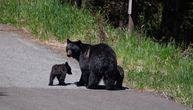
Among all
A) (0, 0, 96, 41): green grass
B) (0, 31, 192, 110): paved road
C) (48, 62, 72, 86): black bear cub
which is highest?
(0, 0, 96, 41): green grass

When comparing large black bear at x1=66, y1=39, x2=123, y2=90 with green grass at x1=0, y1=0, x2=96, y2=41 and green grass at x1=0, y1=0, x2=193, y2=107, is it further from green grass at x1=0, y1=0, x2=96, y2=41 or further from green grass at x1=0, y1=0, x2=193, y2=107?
green grass at x1=0, y1=0, x2=96, y2=41

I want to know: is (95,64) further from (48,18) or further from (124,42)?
(48,18)

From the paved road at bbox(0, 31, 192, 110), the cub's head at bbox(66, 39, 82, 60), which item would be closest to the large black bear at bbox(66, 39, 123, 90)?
the cub's head at bbox(66, 39, 82, 60)

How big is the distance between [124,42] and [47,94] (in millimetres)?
4595

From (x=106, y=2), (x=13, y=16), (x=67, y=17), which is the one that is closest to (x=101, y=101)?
(x=67, y=17)

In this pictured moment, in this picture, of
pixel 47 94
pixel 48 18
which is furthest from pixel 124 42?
pixel 47 94

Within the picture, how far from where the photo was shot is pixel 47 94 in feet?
34.3

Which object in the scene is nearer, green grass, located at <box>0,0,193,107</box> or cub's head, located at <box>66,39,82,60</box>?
cub's head, located at <box>66,39,82,60</box>

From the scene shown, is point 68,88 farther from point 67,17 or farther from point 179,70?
point 67,17

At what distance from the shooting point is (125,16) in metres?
23.4

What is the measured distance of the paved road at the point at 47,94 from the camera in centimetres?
975

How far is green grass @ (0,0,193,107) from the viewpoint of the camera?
11953mm

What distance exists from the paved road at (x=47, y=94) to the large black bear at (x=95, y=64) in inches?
7.5

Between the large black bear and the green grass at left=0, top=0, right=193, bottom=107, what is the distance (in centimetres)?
87
